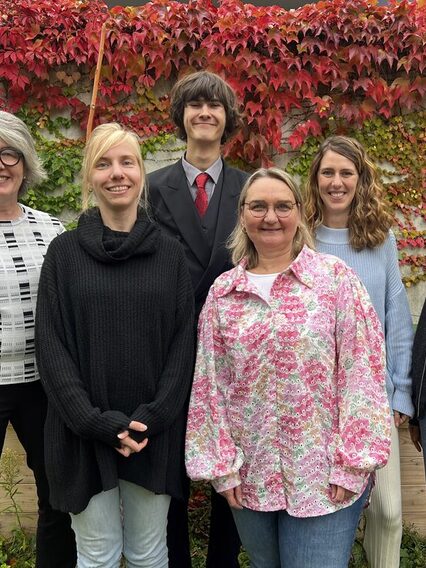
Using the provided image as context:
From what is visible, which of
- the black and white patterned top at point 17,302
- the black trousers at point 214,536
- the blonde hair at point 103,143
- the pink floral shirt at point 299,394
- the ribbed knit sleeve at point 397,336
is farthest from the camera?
the black trousers at point 214,536

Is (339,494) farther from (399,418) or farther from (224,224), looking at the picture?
(224,224)

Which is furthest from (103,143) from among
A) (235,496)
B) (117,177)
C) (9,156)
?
(235,496)

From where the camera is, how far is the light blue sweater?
2.41 meters

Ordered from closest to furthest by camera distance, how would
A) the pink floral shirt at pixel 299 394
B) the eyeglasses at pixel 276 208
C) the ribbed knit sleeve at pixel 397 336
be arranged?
the pink floral shirt at pixel 299 394, the eyeglasses at pixel 276 208, the ribbed knit sleeve at pixel 397 336

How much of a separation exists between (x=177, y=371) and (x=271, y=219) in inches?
23.0

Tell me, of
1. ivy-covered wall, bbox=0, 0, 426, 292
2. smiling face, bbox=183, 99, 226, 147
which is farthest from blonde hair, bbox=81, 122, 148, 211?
ivy-covered wall, bbox=0, 0, 426, 292

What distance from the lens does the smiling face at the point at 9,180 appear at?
7.15ft

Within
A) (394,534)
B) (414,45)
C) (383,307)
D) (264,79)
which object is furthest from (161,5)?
(394,534)

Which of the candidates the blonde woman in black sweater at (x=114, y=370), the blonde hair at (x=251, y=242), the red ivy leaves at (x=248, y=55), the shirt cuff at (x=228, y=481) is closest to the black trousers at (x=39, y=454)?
the blonde woman in black sweater at (x=114, y=370)

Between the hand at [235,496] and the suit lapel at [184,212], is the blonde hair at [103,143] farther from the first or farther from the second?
the hand at [235,496]

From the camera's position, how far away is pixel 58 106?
392 cm

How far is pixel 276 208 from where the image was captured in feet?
6.12

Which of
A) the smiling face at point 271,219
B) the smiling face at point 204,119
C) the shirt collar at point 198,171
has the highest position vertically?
Result: the smiling face at point 204,119

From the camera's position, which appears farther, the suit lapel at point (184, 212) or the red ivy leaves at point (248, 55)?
the red ivy leaves at point (248, 55)
